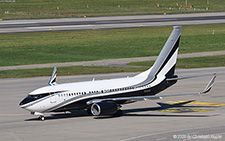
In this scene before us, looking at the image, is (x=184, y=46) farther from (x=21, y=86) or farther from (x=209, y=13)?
(x=209, y=13)

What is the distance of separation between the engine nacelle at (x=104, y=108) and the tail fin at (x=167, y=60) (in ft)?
19.6

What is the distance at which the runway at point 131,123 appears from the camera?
39688 mm

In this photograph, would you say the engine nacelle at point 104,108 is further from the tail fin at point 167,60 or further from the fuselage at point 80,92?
the tail fin at point 167,60

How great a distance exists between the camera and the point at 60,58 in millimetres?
94938

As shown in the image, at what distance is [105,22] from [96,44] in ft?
138

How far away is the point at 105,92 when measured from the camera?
4797cm

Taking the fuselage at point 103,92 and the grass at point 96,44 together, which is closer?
the fuselage at point 103,92

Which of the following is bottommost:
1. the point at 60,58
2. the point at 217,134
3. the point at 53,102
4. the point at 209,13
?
the point at 217,134

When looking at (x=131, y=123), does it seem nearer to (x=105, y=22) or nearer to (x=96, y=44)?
(x=96, y=44)

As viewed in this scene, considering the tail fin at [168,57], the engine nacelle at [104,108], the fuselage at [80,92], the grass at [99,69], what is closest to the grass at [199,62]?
the grass at [99,69]

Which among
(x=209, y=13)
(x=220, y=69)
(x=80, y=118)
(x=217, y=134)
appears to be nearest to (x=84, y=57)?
(x=220, y=69)

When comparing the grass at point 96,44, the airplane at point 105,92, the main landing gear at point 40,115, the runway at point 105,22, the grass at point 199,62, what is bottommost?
the main landing gear at point 40,115

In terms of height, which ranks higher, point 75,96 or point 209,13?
point 209,13

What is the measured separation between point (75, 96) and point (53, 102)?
7.48ft
